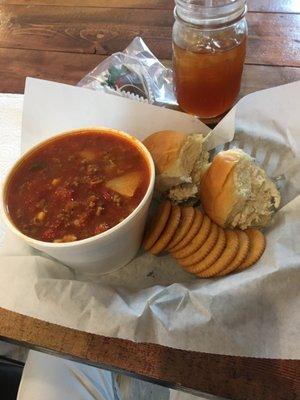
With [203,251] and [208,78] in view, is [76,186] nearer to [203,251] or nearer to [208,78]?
[203,251]

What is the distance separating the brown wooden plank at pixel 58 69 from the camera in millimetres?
1172

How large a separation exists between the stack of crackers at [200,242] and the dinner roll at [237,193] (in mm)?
22

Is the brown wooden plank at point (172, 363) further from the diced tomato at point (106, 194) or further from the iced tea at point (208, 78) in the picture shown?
the iced tea at point (208, 78)

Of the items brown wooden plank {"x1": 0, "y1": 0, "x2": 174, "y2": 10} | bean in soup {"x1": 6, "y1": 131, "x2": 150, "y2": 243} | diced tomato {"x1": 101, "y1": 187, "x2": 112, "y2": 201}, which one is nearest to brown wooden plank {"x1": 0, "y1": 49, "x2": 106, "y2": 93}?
brown wooden plank {"x1": 0, "y1": 0, "x2": 174, "y2": 10}

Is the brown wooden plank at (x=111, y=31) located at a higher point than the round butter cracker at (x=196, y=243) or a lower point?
higher

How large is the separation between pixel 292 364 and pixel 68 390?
536 mm

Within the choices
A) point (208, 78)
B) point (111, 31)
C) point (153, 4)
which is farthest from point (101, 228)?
point (153, 4)

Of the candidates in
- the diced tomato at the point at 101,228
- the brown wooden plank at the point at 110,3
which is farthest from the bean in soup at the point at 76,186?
the brown wooden plank at the point at 110,3

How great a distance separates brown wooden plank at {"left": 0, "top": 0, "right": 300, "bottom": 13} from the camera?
1.40 m

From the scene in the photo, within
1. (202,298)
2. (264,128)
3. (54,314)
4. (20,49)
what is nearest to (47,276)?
(54,314)

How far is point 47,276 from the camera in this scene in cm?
82

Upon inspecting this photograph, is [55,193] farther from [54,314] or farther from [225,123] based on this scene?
[225,123]

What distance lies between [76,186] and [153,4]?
0.89 m

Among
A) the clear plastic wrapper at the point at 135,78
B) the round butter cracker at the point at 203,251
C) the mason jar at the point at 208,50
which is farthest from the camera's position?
the clear plastic wrapper at the point at 135,78
